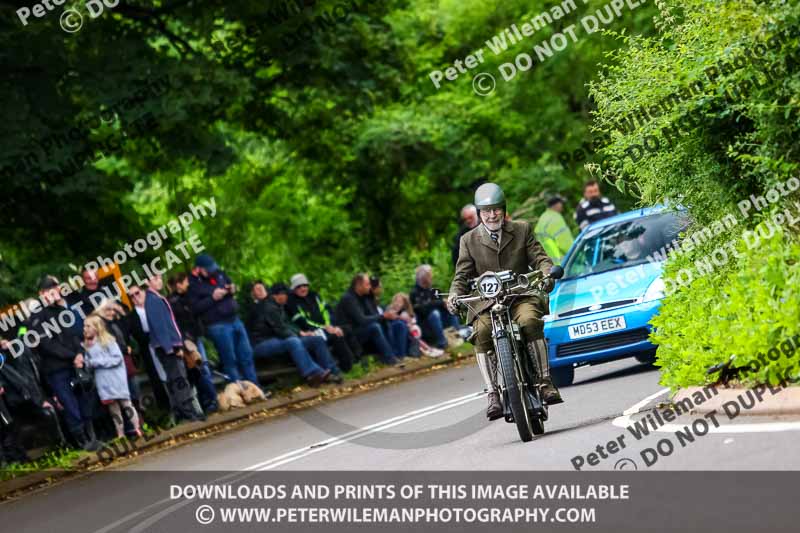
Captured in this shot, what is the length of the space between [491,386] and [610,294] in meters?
4.23

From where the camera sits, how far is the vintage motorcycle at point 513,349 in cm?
1209

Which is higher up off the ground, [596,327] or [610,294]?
[610,294]

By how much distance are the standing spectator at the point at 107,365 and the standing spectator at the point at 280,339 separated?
11.9 ft

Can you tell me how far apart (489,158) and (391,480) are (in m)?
25.1

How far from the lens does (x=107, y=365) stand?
18578 mm

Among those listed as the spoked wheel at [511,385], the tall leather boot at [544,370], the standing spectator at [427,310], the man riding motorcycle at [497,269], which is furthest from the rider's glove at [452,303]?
the standing spectator at [427,310]

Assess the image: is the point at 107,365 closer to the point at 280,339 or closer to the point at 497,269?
the point at 280,339

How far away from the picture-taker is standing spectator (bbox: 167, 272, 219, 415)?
66.8ft

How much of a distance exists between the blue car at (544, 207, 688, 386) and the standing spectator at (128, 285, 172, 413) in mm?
5653

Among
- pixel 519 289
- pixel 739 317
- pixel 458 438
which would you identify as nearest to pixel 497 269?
pixel 519 289

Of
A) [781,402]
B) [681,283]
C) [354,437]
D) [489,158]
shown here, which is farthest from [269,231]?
[781,402]

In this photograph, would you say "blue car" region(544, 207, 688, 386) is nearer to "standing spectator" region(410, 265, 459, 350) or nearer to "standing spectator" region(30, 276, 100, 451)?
"standing spectator" region(30, 276, 100, 451)

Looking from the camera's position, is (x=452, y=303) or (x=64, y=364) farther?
(x=64, y=364)

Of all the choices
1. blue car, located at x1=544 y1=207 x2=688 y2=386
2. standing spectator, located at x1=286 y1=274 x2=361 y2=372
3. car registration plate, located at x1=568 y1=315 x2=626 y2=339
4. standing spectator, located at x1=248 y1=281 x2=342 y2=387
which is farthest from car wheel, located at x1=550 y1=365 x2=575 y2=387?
standing spectator, located at x1=286 y1=274 x2=361 y2=372
